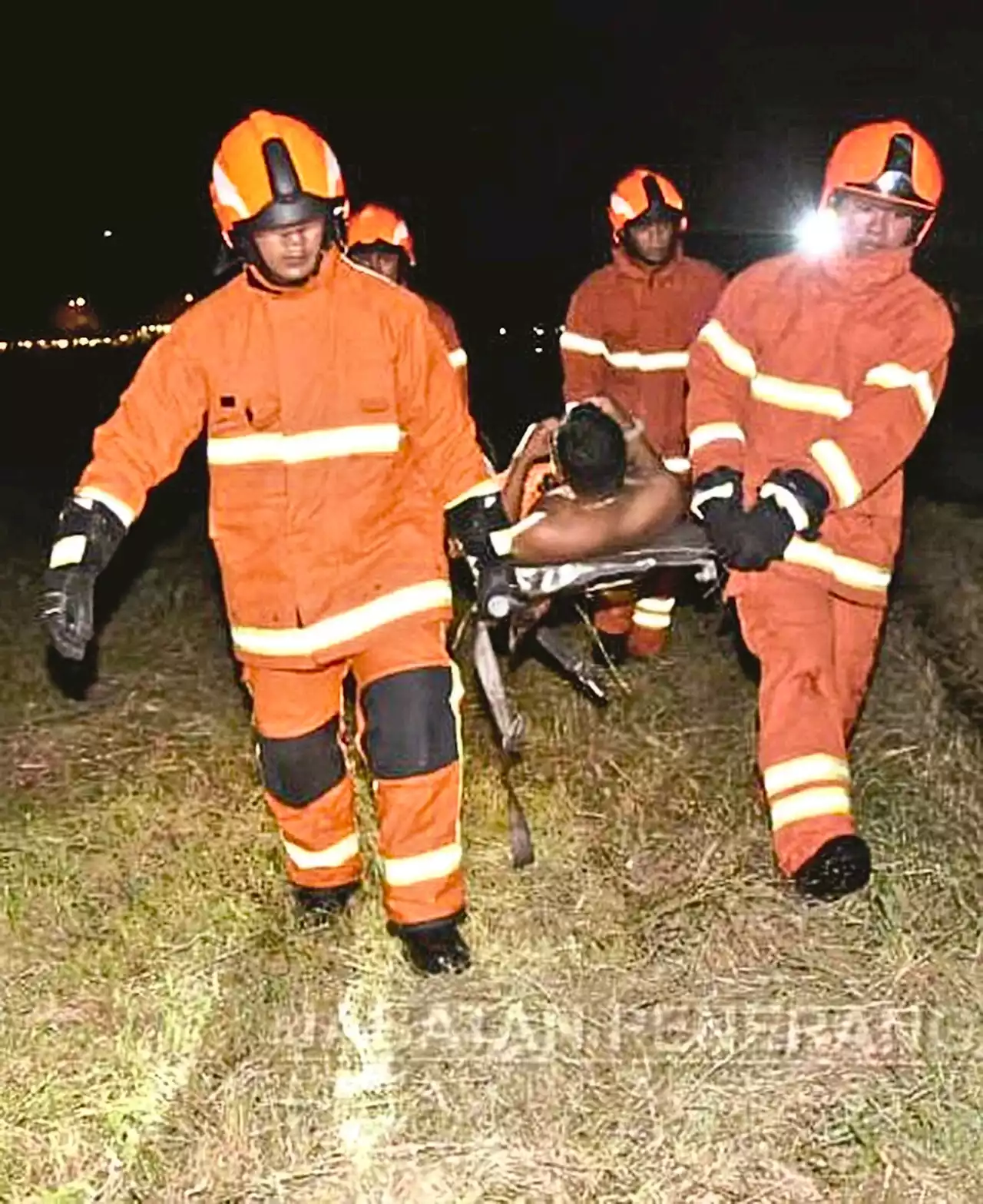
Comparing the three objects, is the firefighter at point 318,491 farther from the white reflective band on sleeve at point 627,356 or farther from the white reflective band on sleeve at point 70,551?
the white reflective band on sleeve at point 627,356

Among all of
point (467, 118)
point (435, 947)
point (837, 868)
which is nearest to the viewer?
point (435, 947)

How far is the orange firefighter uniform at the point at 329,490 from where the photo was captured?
4125mm

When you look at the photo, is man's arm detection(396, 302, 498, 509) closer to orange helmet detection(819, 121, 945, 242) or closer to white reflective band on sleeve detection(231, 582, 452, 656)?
white reflective band on sleeve detection(231, 582, 452, 656)

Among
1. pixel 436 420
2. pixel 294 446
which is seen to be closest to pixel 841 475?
pixel 436 420

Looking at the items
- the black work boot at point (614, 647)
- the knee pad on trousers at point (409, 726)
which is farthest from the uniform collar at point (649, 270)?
the knee pad on trousers at point (409, 726)

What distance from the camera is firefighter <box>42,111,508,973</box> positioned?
411 centimetres

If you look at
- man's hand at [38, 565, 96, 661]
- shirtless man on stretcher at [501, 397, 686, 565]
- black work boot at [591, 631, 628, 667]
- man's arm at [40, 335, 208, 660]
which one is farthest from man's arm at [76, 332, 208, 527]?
black work boot at [591, 631, 628, 667]

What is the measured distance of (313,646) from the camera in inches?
168

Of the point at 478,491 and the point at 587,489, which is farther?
the point at 587,489

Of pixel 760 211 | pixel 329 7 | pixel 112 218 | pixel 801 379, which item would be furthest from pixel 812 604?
pixel 329 7

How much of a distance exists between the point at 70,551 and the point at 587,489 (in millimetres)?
1512

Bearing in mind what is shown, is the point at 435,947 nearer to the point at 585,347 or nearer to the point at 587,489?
the point at 587,489

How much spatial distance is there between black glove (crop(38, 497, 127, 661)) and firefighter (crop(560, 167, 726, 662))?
280cm

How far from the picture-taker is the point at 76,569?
412 cm
